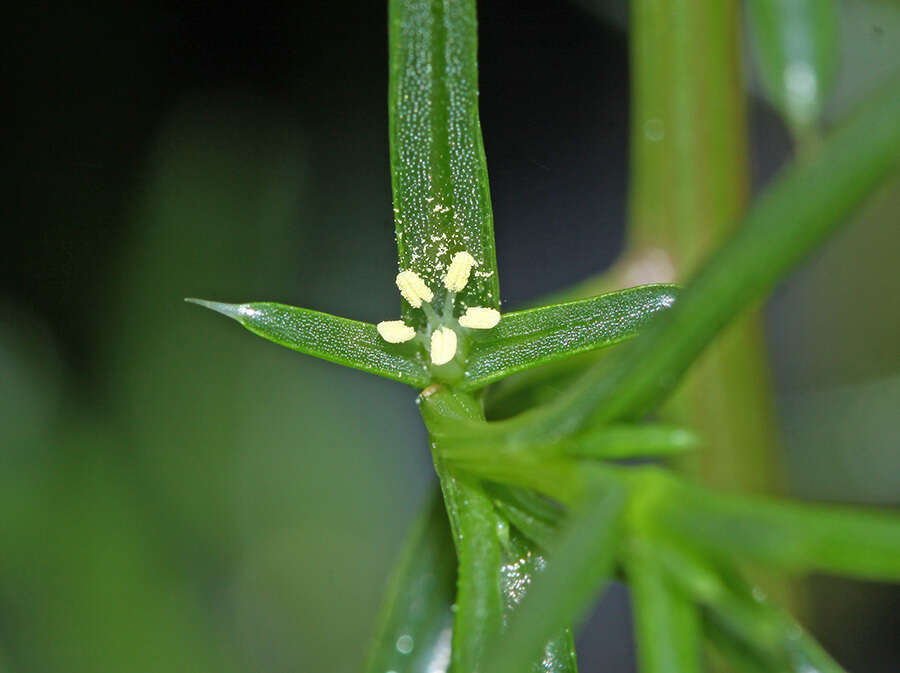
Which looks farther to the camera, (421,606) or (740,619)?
(421,606)

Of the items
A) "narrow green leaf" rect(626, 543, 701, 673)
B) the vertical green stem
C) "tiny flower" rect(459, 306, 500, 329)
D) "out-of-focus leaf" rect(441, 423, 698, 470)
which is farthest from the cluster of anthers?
the vertical green stem

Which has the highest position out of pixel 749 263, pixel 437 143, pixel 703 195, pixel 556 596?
pixel 703 195

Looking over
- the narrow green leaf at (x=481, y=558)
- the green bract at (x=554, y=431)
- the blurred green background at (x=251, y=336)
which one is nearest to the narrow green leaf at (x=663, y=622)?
the green bract at (x=554, y=431)

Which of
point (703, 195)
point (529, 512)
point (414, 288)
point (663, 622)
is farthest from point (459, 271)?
point (703, 195)

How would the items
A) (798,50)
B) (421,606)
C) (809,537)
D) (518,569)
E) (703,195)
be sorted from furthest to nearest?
(703,195) → (798,50) → (421,606) → (518,569) → (809,537)

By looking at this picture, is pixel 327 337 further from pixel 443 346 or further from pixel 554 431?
pixel 554 431

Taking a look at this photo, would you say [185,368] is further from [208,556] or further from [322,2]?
[322,2]

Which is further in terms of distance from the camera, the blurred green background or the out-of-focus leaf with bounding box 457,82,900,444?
the blurred green background

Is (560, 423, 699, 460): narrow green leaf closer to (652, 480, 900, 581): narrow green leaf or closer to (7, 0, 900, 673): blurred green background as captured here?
(652, 480, 900, 581): narrow green leaf

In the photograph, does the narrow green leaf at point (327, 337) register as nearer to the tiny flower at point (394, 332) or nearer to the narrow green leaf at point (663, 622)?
the tiny flower at point (394, 332)
